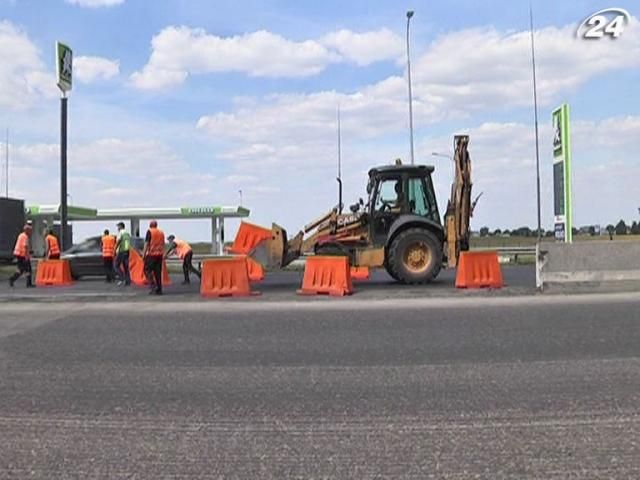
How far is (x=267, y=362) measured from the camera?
7.77m

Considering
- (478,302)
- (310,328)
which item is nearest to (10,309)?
(310,328)

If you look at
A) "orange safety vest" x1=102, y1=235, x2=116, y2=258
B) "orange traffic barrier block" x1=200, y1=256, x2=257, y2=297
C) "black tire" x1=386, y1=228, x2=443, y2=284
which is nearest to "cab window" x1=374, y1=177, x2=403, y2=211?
"black tire" x1=386, y1=228, x2=443, y2=284

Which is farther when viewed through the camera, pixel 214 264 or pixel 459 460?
pixel 214 264

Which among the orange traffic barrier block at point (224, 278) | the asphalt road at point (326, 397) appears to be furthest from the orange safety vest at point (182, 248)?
the asphalt road at point (326, 397)

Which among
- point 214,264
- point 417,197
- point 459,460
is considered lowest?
point 459,460

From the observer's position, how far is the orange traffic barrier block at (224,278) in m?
15.3

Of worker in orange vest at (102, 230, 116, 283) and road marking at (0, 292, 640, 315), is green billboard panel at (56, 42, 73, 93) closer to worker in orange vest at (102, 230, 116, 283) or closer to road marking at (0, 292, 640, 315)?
worker in orange vest at (102, 230, 116, 283)

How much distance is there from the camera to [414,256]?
55.1 feet

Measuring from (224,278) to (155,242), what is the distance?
1851 mm

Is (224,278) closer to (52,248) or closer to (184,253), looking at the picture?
(184,253)

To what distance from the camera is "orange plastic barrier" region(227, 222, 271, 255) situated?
1673 cm

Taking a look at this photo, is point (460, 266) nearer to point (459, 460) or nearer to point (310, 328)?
point (310, 328)

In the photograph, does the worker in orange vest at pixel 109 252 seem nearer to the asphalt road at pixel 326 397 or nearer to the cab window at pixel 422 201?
the cab window at pixel 422 201

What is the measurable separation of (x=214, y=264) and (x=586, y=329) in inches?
320
